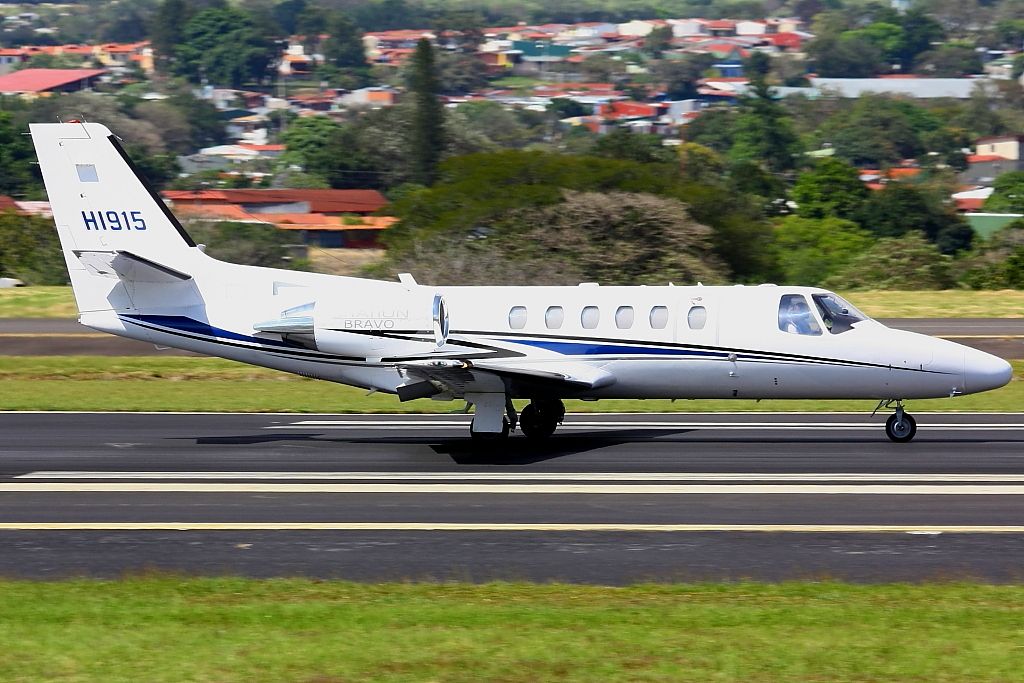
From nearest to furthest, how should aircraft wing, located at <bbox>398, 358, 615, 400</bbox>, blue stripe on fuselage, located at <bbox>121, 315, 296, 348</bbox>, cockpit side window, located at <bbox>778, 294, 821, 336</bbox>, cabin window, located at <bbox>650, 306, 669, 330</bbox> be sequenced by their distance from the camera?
aircraft wing, located at <bbox>398, 358, 615, 400</bbox>, cockpit side window, located at <bbox>778, 294, 821, 336</bbox>, cabin window, located at <bbox>650, 306, 669, 330</bbox>, blue stripe on fuselage, located at <bbox>121, 315, 296, 348</bbox>

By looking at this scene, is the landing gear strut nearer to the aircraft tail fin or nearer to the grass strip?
the aircraft tail fin

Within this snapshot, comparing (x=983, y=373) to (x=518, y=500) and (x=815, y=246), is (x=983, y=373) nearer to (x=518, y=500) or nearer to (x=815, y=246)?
(x=518, y=500)

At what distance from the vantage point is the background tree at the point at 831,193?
8406 cm

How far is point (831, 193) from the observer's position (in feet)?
280

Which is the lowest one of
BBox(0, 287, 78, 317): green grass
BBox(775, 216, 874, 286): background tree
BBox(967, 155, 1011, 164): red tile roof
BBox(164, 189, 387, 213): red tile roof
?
BBox(967, 155, 1011, 164): red tile roof

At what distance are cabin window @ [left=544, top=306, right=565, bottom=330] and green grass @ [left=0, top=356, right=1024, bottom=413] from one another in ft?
19.4

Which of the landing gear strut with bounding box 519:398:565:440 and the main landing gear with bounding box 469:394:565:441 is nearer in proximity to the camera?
the main landing gear with bounding box 469:394:565:441

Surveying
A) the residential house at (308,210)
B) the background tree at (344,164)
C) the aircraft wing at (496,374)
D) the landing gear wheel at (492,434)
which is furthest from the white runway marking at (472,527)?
the background tree at (344,164)

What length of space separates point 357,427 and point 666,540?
10.5 metres

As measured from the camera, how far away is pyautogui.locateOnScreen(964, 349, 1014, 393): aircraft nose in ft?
66.0

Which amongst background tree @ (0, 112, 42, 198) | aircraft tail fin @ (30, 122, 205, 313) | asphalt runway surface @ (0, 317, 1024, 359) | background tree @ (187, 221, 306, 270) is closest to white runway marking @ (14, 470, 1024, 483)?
aircraft tail fin @ (30, 122, 205, 313)

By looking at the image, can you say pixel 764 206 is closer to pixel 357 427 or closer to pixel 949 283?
pixel 949 283

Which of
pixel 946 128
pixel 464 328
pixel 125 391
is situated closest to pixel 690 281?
pixel 125 391

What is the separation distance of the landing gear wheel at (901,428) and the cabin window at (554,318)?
5221 mm
